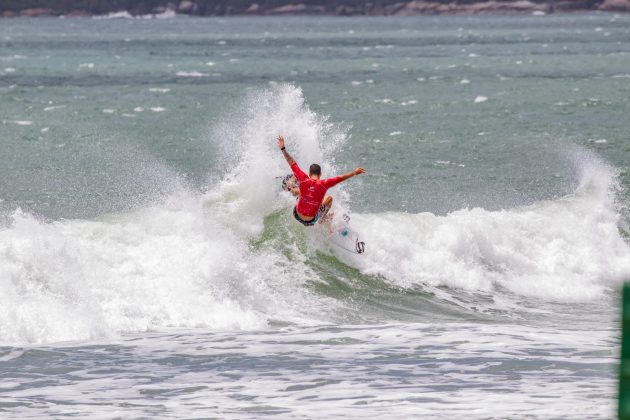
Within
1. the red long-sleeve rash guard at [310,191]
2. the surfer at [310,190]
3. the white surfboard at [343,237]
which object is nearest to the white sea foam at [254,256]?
the white surfboard at [343,237]

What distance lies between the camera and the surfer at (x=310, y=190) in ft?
67.5

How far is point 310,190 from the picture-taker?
2062 cm

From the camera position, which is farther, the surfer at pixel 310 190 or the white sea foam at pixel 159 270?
the surfer at pixel 310 190

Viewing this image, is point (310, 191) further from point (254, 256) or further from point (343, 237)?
point (343, 237)

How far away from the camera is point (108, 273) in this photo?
20.2 meters

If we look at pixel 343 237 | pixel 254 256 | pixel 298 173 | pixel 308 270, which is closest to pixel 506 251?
pixel 343 237

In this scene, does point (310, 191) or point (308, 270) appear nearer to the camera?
point (310, 191)

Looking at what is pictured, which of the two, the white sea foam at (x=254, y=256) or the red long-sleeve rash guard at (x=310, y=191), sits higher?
the red long-sleeve rash guard at (x=310, y=191)

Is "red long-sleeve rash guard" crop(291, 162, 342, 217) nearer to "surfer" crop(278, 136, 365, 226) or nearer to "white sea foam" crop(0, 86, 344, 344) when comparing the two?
"surfer" crop(278, 136, 365, 226)

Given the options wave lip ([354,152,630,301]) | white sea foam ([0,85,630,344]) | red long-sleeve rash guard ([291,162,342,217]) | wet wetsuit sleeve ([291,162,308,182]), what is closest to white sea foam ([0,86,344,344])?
white sea foam ([0,85,630,344])

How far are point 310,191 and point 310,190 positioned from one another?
5 centimetres

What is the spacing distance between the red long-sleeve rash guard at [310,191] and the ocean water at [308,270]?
1268 millimetres

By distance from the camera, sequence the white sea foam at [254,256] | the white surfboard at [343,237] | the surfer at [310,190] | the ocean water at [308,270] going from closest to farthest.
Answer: the ocean water at [308,270]
the white sea foam at [254,256]
the surfer at [310,190]
the white surfboard at [343,237]

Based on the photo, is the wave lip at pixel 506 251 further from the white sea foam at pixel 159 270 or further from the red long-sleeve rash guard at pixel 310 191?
the red long-sleeve rash guard at pixel 310 191
